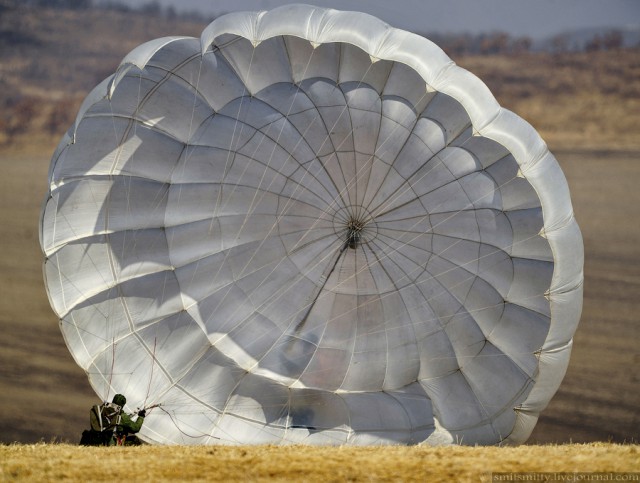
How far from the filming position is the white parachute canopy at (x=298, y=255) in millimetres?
16703

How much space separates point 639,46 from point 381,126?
49.0m

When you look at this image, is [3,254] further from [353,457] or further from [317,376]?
[353,457]

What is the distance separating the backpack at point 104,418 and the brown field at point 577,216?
94cm

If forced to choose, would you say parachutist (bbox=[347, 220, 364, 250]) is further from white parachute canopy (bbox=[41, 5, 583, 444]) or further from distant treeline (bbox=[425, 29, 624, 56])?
distant treeline (bbox=[425, 29, 624, 56])

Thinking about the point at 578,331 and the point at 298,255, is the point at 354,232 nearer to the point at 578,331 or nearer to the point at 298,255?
the point at 298,255

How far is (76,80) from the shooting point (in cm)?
6334

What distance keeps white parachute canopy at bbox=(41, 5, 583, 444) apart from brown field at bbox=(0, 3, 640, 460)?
229 cm

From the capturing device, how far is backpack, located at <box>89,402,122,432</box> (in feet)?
53.6

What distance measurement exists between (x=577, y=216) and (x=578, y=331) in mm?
9865

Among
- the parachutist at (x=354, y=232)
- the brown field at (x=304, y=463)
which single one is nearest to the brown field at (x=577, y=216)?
the brown field at (x=304, y=463)

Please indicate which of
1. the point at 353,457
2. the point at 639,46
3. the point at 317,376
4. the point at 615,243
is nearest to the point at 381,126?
the point at 317,376

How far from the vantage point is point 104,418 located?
1634 centimetres

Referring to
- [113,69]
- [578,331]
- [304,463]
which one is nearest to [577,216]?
[578,331]

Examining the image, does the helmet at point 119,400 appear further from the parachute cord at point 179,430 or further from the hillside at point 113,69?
the hillside at point 113,69
